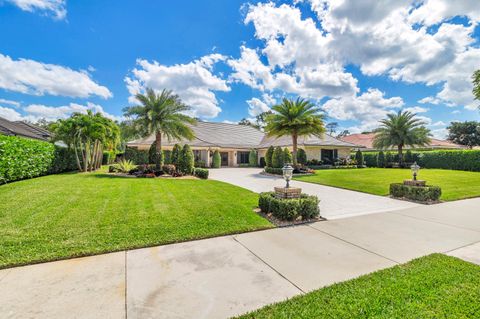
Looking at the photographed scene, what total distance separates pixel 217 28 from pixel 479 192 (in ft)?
50.1

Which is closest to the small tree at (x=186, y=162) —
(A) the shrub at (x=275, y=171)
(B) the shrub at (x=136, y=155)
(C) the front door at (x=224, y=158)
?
(A) the shrub at (x=275, y=171)

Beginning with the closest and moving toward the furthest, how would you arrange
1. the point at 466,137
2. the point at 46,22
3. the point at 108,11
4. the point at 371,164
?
1. the point at 108,11
2. the point at 46,22
3. the point at 371,164
4. the point at 466,137

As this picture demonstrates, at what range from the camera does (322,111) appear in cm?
2039

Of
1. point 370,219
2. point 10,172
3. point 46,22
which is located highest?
point 46,22

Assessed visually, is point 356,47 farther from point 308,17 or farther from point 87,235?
point 87,235

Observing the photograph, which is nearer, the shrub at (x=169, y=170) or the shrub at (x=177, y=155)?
the shrub at (x=169, y=170)

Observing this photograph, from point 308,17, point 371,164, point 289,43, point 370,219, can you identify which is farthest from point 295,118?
point 371,164

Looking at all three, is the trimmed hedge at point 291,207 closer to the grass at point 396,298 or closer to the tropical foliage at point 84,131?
the grass at point 396,298

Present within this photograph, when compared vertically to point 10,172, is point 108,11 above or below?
above

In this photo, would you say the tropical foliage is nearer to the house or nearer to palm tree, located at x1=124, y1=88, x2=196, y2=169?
palm tree, located at x1=124, y1=88, x2=196, y2=169

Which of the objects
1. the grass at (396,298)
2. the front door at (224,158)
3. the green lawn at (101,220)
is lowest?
the grass at (396,298)

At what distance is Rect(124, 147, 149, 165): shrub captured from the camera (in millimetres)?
24034

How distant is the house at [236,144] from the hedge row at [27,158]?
880 centimetres

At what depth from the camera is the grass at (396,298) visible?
227 centimetres
